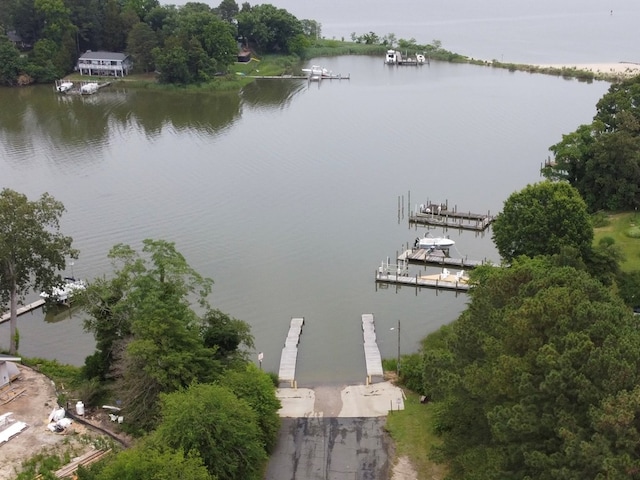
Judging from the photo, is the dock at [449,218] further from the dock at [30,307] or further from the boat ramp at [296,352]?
→ the dock at [30,307]

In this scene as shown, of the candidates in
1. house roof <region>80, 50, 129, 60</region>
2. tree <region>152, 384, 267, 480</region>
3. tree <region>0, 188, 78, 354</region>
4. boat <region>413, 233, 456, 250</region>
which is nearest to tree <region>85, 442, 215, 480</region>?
tree <region>152, 384, 267, 480</region>

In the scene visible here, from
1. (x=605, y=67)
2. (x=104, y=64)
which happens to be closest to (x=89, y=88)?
(x=104, y=64)

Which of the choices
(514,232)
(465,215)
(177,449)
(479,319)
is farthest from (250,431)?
(465,215)

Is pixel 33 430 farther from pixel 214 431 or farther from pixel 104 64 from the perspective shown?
pixel 104 64

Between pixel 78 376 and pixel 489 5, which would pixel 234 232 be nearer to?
pixel 78 376

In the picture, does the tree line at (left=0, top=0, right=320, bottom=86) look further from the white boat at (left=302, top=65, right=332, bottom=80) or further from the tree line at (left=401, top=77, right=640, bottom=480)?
the tree line at (left=401, top=77, right=640, bottom=480)

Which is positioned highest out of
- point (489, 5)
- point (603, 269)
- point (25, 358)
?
point (489, 5)

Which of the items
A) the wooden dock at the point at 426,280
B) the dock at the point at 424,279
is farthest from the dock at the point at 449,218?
the wooden dock at the point at 426,280
